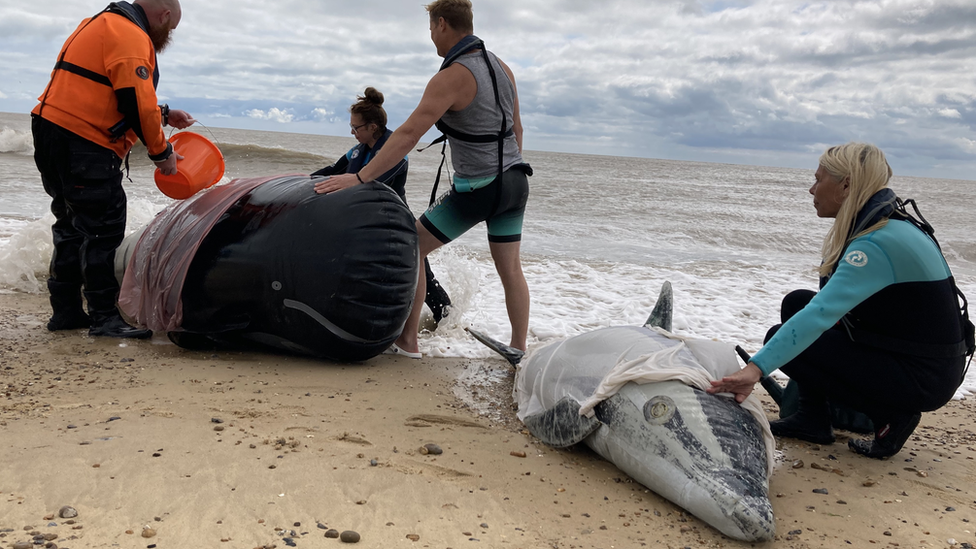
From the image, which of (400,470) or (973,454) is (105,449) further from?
(973,454)

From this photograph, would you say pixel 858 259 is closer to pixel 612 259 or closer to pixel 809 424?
pixel 809 424

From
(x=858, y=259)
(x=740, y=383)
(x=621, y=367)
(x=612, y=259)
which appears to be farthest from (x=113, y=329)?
(x=612, y=259)

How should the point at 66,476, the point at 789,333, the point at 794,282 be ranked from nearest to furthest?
the point at 66,476, the point at 789,333, the point at 794,282

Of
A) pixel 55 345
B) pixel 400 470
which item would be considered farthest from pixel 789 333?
pixel 55 345

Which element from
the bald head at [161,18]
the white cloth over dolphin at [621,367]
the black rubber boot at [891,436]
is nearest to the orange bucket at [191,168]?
the bald head at [161,18]

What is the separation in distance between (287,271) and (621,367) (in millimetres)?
1860

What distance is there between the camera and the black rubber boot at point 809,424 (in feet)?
11.3

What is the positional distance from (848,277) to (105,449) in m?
2.90

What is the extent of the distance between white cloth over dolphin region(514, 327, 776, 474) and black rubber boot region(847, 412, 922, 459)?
62 centimetres

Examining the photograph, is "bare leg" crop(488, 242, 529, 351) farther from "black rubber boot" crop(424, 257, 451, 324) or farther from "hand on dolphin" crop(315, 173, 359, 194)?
"black rubber boot" crop(424, 257, 451, 324)

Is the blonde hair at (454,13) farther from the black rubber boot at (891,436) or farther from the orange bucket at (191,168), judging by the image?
the black rubber boot at (891,436)

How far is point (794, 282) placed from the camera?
8672 mm

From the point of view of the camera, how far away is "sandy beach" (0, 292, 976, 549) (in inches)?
89.7

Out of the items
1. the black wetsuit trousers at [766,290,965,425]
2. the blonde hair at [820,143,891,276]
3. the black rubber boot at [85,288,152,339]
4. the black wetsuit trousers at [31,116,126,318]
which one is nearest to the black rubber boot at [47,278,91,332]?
the black wetsuit trousers at [31,116,126,318]
